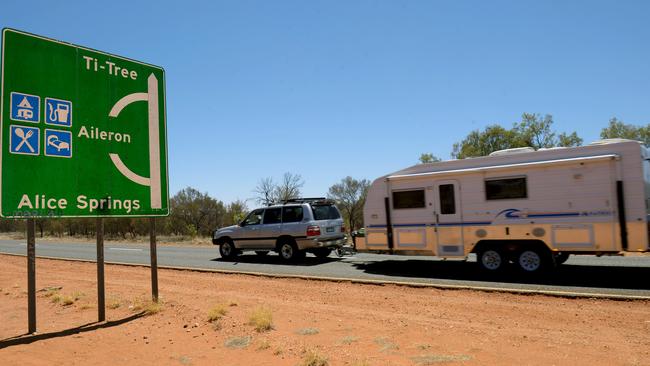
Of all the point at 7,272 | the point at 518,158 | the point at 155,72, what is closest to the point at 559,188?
the point at 518,158

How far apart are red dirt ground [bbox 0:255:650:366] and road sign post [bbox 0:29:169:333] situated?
960mm

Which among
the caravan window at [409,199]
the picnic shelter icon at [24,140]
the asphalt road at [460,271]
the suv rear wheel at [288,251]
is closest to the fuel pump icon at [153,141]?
the picnic shelter icon at [24,140]

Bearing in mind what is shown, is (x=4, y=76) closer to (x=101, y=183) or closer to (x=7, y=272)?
(x=101, y=183)

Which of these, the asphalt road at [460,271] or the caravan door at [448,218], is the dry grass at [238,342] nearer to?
the asphalt road at [460,271]

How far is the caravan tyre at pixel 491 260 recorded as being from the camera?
37.6 ft

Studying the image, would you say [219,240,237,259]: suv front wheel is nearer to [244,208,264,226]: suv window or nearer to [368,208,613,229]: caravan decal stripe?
[244,208,264,226]: suv window

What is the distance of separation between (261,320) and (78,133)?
4.26 meters

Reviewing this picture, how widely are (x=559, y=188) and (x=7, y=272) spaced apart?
56.2 ft

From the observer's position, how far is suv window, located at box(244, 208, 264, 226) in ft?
54.3

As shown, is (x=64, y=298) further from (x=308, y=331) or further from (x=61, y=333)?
(x=308, y=331)

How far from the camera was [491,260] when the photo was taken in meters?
11.6

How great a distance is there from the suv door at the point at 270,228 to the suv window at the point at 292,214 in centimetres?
22

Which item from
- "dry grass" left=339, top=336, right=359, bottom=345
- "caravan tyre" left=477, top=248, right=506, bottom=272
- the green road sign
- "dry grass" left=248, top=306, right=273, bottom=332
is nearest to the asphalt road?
"caravan tyre" left=477, top=248, right=506, bottom=272

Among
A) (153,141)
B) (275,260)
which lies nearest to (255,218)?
(275,260)
